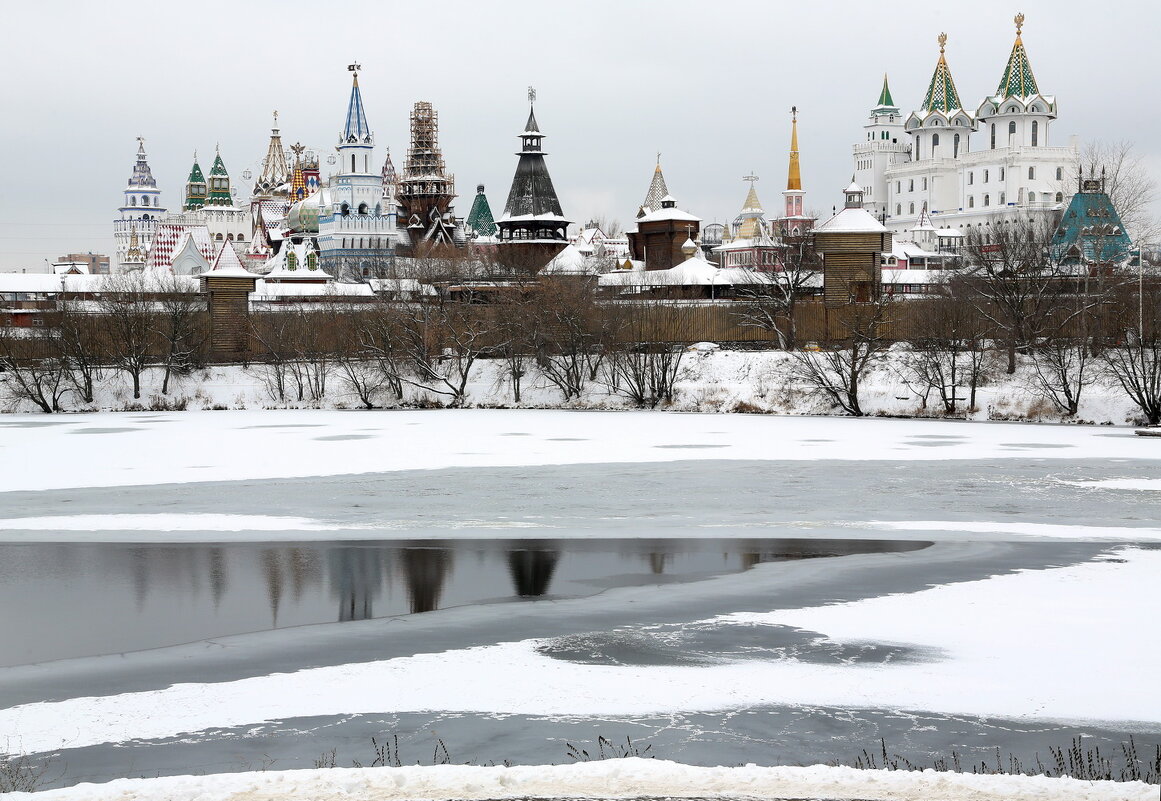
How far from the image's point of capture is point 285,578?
1370cm

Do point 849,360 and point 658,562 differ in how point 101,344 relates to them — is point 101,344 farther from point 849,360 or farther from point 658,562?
point 658,562

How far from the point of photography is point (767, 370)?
4053 centimetres

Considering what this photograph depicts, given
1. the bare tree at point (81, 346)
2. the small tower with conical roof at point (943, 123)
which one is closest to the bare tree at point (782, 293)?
the bare tree at point (81, 346)

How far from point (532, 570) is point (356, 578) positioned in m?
1.92

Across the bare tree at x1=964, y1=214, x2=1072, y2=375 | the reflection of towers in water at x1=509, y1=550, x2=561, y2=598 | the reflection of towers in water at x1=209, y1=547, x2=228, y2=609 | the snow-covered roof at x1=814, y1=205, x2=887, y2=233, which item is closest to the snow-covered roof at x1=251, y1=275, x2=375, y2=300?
the snow-covered roof at x1=814, y1=205, x2=887, y2=233

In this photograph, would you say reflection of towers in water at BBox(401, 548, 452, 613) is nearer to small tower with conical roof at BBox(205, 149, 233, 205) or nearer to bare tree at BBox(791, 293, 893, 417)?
bare tree at BBox(791, 293, 893, 417)

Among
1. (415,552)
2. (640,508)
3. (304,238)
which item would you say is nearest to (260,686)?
(415,552)

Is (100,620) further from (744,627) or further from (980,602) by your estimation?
(980,602)

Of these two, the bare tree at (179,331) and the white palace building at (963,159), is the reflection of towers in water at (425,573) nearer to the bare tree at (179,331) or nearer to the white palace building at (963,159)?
the bare tree at (179,331)

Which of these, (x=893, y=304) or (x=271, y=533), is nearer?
(x=271, y=533)

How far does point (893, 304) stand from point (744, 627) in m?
35.2

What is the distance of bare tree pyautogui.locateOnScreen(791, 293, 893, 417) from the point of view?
1428 inches

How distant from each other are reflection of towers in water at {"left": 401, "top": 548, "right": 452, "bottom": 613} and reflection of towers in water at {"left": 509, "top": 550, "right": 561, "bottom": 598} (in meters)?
0.76

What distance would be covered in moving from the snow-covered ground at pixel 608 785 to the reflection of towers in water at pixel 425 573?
5.09 m
